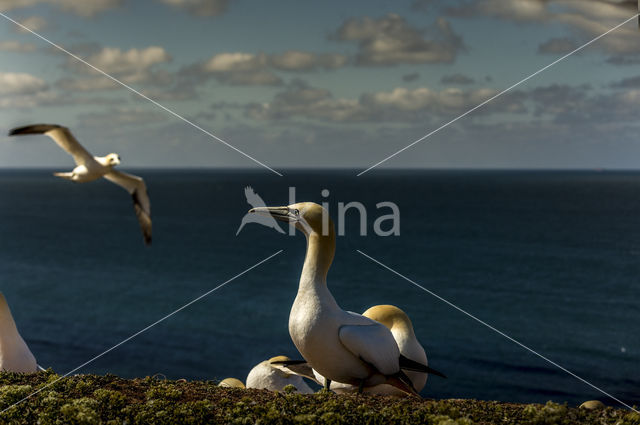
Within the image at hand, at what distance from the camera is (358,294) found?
259ft

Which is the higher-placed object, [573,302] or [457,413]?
[457,413]

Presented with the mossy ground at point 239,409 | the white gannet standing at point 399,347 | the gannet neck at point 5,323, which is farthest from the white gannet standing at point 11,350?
the white gannet standing at point 399,347

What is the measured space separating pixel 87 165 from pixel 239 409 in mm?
5187

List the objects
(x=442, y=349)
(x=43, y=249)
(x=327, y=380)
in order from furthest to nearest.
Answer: (x=43, y=249) → (x=442, y=349) → (x=327, y=380)

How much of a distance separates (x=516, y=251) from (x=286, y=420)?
116m

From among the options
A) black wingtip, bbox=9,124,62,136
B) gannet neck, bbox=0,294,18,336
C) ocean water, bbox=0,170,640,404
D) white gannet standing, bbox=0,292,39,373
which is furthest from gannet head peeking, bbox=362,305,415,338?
ocean water, bbox=0,170,640,404

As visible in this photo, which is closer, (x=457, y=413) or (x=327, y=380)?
(x=457, y=413)

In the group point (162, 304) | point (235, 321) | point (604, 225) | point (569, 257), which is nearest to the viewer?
point (235, 321)

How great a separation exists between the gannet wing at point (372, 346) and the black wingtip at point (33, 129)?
19.0 feet

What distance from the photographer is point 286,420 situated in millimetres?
9125

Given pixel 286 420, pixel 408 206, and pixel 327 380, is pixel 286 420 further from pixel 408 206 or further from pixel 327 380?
pixel 408 206

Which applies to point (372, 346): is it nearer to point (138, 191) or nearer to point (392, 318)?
point (392, 318)

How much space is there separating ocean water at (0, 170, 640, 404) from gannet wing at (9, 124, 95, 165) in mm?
34256

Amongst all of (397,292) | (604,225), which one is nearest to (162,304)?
(397,292)
